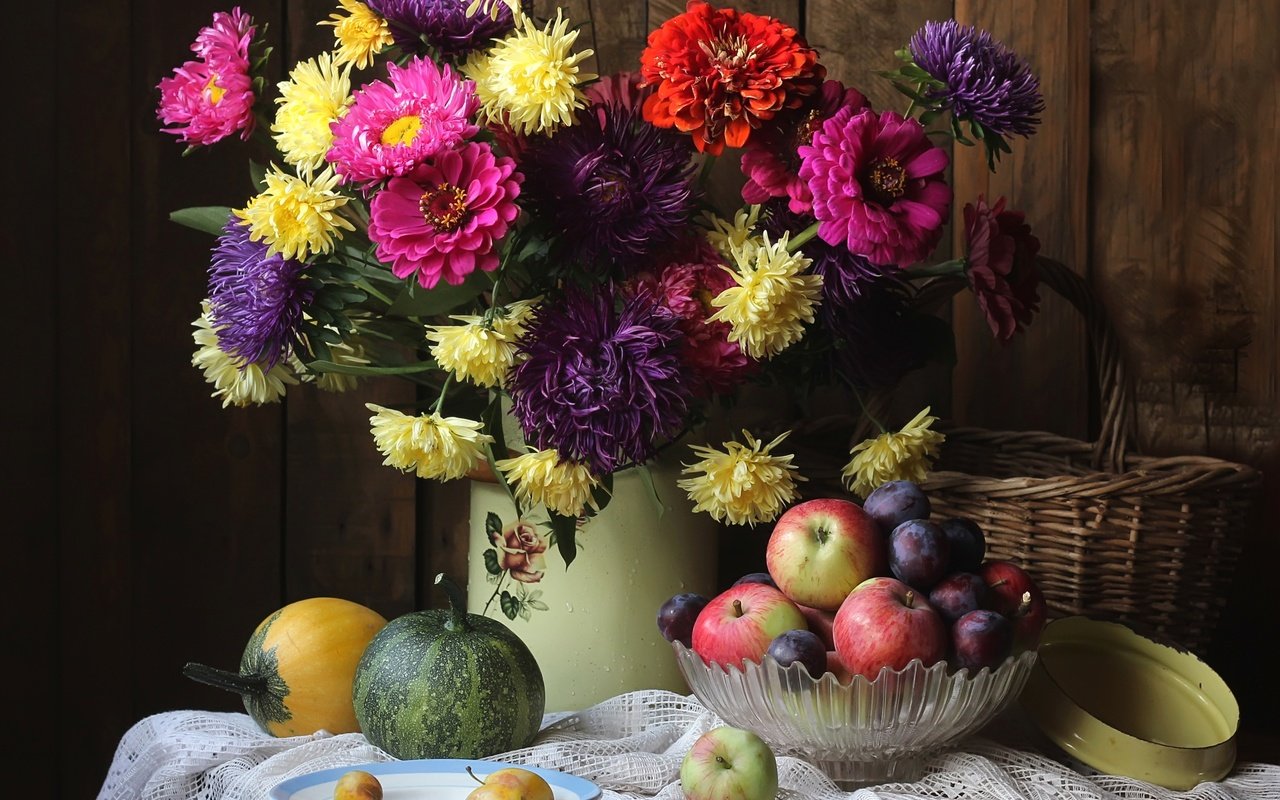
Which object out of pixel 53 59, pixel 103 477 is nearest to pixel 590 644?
pixel 103 477

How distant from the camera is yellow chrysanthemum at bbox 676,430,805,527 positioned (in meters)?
0.90

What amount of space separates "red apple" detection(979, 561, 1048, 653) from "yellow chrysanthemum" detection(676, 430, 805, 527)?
0.16 metres

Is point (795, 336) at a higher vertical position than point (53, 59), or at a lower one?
lower

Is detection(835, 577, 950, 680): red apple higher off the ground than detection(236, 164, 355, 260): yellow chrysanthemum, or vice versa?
detection(236, 164, 355, 260): yellow chrysanthemum

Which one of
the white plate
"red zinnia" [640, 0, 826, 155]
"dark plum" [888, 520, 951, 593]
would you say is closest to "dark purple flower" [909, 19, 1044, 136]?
"red zinnia" [640, 0, 826, 155]

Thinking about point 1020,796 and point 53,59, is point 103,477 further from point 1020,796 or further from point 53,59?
point 1020,796

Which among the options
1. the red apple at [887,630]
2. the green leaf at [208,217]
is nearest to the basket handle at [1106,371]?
the red apple at [887,630]

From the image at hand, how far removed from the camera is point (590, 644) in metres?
0.98

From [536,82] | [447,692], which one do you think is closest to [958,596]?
[447,692]

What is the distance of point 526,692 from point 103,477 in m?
0.65

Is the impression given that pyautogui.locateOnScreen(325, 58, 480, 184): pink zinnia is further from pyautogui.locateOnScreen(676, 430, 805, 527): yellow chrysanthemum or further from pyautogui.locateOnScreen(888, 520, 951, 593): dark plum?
pyautogui.locateOnScreen(888, 520, 951, 593): dark plum

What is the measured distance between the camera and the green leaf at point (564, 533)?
3.10 feet

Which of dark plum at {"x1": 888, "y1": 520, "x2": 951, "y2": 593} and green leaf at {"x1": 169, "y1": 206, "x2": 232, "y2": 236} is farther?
green leaf at {"x1": 169, "y1": 206, "x2": 232, "y2": 236}

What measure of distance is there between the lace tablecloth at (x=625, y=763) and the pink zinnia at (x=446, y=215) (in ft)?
1.12
